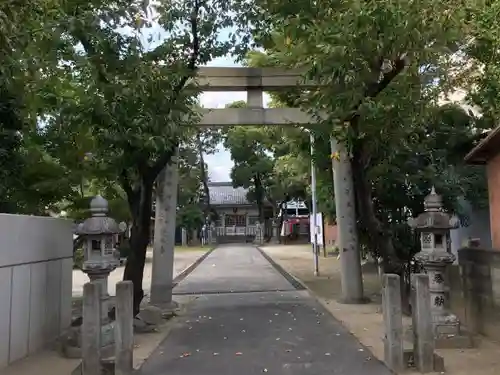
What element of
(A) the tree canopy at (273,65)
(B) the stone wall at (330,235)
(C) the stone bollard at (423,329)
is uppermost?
(A) the tree canopy at (273,65)

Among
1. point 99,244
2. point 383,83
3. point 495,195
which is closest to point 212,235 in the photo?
point 383,83

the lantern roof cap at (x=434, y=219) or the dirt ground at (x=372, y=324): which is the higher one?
the lantern roof cap at (x=434, y=219)

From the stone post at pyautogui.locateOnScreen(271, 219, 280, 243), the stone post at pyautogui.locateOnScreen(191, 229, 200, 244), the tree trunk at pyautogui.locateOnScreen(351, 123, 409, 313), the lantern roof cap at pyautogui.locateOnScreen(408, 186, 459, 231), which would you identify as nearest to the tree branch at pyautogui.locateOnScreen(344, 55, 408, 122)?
the tree trunk at pyautogui.locateOnScreen(351, 123, 409, 313)

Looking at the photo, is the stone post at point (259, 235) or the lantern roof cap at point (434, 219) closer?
the lantern roof cap at point (434, 219)

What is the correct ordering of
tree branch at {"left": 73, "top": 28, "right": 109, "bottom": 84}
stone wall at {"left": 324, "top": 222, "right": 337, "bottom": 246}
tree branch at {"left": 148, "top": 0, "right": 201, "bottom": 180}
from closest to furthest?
tree branch at {"left": 73, "top": 28, "right": 109, "bottom": 84} < tree branch at {"left": 148, "top": 0, "right": 201, "bottom": 180} < stone wall at {"left": 324, "top": 222, "right": 337, "bottom": 246}

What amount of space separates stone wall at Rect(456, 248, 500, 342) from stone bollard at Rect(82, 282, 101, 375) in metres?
5.61

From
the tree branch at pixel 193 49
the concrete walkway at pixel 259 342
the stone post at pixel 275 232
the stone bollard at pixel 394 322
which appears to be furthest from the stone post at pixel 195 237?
the stone bollard at pixel 394 322

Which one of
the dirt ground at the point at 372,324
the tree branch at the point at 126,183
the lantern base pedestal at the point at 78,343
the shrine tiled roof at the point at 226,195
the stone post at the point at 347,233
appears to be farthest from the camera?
the shrine tiled roof at the point at 226,195

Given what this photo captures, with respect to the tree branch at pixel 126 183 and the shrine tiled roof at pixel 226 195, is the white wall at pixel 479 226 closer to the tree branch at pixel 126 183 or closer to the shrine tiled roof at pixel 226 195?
the tree branch at pixel 126 183

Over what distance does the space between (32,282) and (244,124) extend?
6.76 meters

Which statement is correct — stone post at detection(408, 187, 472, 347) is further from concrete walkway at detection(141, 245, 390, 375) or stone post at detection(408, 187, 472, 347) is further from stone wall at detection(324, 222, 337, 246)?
stone wall at detection(324, 222, 337, 246)

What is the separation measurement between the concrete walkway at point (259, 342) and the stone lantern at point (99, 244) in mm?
1401

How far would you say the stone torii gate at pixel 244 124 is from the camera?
43.0ft

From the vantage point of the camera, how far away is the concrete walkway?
731 cm
